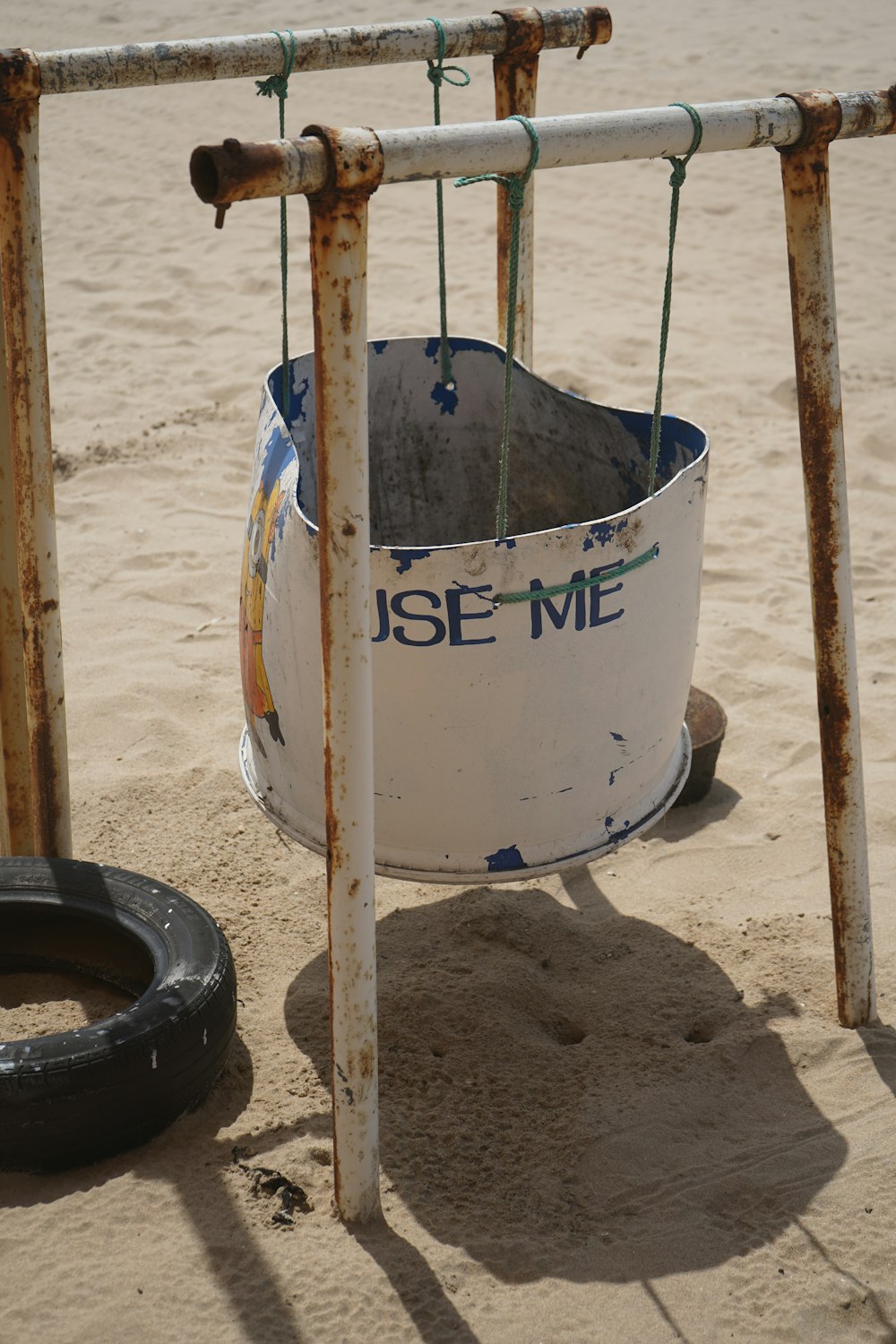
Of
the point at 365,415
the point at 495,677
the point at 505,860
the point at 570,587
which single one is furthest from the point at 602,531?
the point at 505,860

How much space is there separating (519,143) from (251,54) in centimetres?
82

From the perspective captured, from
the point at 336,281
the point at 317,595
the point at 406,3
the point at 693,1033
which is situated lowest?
the point at 693,1033

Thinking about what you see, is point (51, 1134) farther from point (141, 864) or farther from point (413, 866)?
point (141, 864)

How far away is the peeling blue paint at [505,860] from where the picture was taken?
2.19m

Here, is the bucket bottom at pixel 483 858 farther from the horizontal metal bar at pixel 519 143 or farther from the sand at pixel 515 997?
the horizontal metal bar at pixel 519 143

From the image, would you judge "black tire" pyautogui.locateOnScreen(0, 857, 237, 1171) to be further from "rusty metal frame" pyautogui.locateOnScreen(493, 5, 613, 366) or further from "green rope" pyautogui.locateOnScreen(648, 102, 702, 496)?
"rusty metal frame" pyautogui.locateOnScreen(493, 5, 613, 366)

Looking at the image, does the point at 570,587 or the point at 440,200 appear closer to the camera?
the point at 570,587

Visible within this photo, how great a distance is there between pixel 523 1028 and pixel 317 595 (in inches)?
40.2

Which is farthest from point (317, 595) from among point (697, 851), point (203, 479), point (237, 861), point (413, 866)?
point (203, 479)

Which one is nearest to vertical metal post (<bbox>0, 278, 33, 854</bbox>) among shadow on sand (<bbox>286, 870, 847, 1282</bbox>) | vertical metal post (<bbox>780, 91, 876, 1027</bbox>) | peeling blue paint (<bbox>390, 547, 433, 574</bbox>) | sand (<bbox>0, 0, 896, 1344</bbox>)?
sand (<bbox>0, 0, 896, 1344</bbox>)

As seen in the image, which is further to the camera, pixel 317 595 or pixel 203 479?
pixel 203 479

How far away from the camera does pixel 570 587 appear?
205 centimetres

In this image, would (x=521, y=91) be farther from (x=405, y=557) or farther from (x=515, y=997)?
(x=515, y=997)

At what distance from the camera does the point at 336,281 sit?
1710mm
